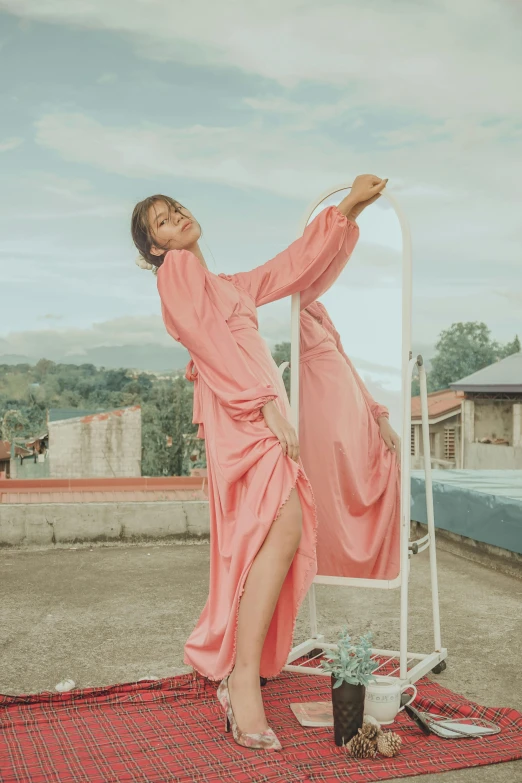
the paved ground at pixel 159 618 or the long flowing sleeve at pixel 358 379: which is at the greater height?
the long flowing sleeve at pixel 358 379

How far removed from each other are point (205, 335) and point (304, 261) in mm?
474

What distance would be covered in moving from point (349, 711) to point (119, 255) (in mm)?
22864

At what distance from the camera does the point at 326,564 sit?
2904mm

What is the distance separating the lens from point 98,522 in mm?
5363

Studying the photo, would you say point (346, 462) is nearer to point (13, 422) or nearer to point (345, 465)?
point (345, 465)

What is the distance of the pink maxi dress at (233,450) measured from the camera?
2459 millimetres

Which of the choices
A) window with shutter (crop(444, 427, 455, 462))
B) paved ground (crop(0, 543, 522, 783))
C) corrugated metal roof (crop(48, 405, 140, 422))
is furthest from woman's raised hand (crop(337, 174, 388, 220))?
window with shutter (crop(444, 427, 455, 462))

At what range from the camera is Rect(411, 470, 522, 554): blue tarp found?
14.7ft

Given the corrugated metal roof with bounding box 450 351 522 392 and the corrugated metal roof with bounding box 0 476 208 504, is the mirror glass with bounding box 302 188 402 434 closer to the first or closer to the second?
the corrugated metal roof with bounding box 0 476 208 504

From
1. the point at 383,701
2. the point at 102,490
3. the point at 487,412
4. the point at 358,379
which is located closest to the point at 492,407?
the point at 487,412

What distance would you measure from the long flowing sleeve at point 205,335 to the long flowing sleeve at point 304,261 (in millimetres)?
273

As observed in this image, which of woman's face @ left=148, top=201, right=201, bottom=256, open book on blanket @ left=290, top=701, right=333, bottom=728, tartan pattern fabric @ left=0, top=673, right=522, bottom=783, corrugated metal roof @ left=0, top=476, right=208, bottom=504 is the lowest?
tartan pattern fabric @ left=0, top=673, right=522, bottom=783

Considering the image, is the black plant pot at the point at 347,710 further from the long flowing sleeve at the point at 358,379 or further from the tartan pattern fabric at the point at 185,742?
the long flowing sleeve at the point at 358,379

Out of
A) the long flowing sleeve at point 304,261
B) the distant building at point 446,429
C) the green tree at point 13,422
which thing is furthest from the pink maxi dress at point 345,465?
the distant building at point 446,429
